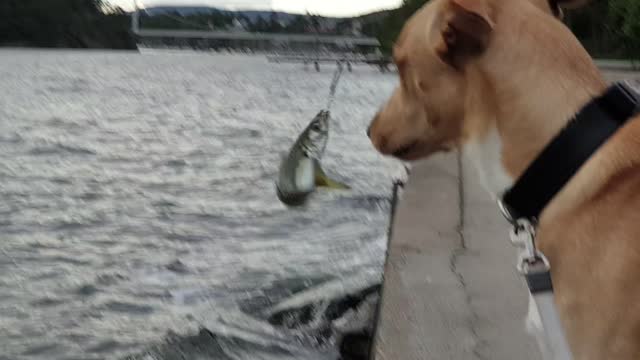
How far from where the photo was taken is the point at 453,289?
664cm

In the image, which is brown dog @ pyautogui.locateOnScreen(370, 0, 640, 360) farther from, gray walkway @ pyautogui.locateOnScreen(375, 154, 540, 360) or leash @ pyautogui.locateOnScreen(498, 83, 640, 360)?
gray walkway @ pyautogui.locateOnScreen(375, 154, 540, 360)

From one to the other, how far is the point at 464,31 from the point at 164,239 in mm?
10579

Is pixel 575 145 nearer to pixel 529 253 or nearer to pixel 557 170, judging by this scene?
pixel 557 170

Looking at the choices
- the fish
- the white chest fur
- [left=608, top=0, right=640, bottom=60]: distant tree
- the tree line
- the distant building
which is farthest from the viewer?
the tree line

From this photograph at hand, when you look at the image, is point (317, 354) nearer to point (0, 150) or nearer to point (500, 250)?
point (500, 250)

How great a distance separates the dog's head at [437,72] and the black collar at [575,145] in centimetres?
41

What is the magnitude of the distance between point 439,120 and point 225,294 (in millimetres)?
7019

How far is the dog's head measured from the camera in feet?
12.5

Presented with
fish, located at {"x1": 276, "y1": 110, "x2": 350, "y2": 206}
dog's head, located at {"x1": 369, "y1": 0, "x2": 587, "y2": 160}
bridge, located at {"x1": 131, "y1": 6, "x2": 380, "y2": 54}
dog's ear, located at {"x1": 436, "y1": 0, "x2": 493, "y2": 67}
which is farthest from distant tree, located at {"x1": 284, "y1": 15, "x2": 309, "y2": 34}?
bridge, located at {"x1": 131, "y1": 6, "x2": 380, "y2": 54}

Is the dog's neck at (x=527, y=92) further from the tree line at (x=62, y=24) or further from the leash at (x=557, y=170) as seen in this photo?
the tree line at (x=62, y=24)

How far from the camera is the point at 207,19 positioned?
10588 cm

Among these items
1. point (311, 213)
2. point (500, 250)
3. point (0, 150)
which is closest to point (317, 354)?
point (500, 250)

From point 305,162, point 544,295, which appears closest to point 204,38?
point 305,162

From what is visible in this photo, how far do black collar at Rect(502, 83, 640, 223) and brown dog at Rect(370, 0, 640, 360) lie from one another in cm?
3
